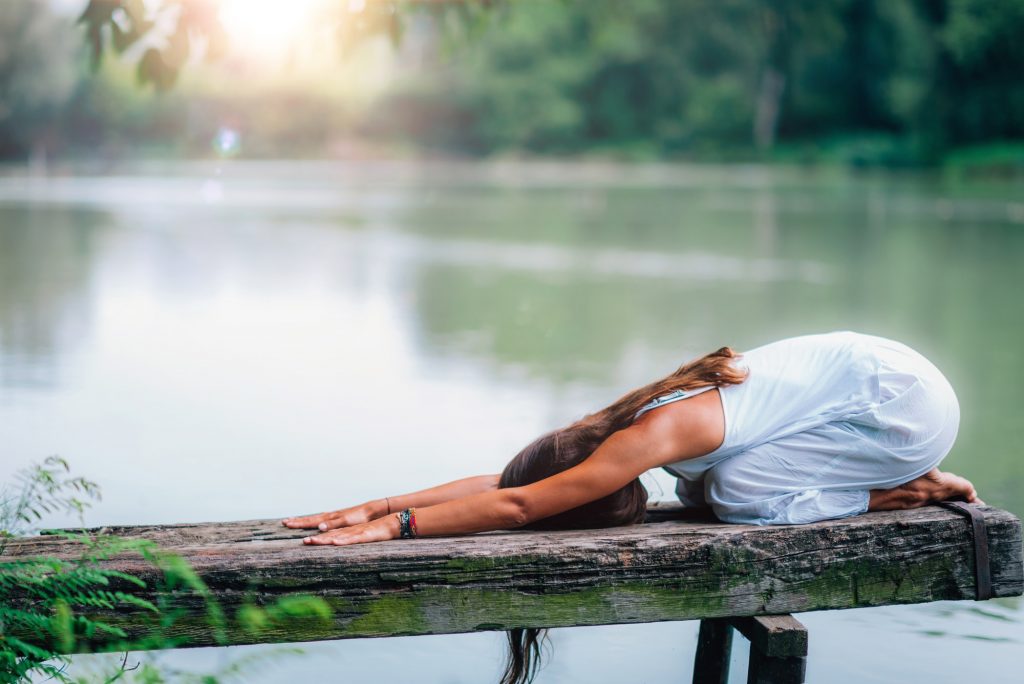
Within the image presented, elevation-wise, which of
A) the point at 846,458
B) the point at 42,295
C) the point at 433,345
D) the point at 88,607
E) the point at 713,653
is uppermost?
the point at 42,295

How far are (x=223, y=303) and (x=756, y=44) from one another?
54.1m

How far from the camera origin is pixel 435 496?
11.2 feet

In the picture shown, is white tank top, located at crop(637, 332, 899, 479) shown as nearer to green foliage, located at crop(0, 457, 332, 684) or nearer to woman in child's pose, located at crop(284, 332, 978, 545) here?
woman in child's pose, located at crop(284, 332, 978, 545)

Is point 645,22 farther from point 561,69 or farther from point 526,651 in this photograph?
point 526,651

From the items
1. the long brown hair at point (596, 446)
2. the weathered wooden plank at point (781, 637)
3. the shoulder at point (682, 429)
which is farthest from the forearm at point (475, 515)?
the weathered wooden plank at point (781, 637)

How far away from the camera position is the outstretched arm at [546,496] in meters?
3.05

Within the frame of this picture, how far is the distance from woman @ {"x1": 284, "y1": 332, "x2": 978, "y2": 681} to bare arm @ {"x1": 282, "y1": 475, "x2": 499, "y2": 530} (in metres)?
0.01

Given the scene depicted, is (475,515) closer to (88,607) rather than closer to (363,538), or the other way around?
(363,538)

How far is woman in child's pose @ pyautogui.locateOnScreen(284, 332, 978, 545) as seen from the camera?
3105 millimetres

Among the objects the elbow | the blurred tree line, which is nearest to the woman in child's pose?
the elbow

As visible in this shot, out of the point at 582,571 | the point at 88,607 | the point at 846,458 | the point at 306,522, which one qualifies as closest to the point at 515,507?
the point at 582,571

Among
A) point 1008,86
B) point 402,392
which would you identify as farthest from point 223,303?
point 1008,86

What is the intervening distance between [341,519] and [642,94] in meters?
63.6

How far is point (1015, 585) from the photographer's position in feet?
10.4
